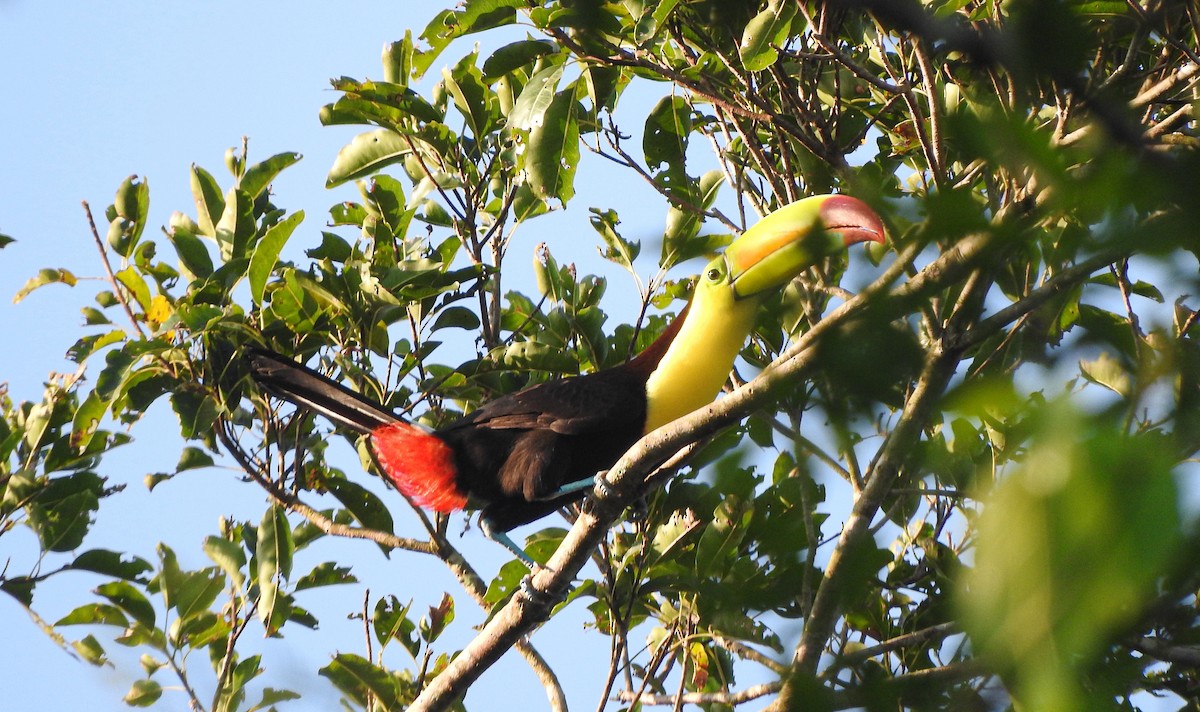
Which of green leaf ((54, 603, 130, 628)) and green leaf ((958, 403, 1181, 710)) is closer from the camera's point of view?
green leaf ((958, 403, 1181, 710))

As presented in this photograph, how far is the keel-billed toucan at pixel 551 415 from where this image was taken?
398 cm

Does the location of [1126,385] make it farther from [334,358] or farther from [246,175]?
[246,175]

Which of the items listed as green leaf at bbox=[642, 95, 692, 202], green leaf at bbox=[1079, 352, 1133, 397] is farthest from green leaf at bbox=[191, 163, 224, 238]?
green leaf at bbox=[1079, 352, 1133, 397]

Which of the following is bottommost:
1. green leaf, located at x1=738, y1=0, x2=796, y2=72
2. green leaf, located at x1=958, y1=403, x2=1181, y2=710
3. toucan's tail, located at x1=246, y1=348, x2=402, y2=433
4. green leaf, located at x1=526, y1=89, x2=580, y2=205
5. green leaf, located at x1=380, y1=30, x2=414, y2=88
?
green leaf, located at x1=958, y1=403, x2=1181, y2=710

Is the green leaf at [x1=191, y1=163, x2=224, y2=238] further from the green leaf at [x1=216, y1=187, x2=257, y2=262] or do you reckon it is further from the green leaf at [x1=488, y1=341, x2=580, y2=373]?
the green leaf at [x1=488, y1=341, x2=580, y2=373]

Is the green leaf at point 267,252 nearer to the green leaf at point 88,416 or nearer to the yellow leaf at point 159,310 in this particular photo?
the yellow leaf at point 159,310

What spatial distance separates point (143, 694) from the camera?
420cm

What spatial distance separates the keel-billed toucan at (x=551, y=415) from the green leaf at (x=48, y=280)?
75 centimetres

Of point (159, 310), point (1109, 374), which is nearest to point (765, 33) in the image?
point (159, 310)

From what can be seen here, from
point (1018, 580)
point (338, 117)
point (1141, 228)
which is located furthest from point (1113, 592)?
point (338, 117)

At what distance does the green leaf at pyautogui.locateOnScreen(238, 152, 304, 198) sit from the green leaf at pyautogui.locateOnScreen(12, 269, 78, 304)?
0.70m

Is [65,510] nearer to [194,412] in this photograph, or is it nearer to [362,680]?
[194,412]

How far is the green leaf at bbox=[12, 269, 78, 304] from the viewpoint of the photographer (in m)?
4.11

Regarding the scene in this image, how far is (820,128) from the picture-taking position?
11.8 ft
